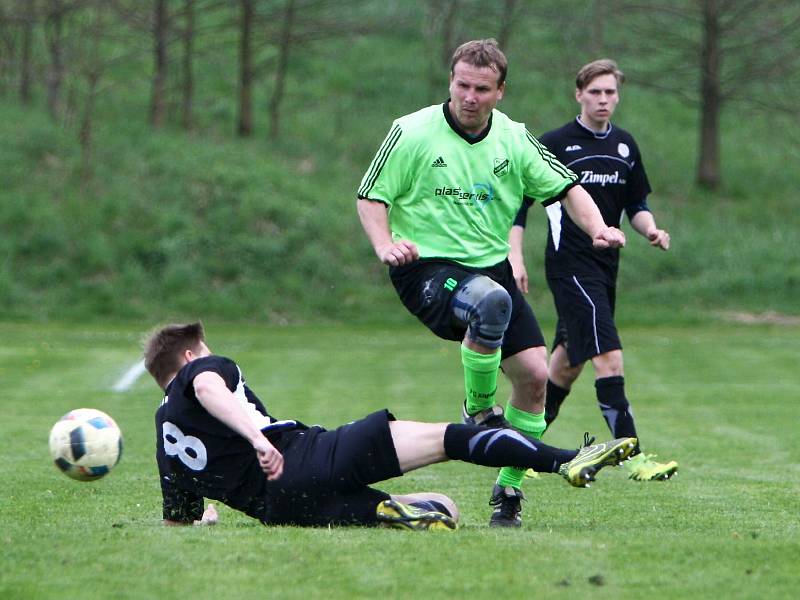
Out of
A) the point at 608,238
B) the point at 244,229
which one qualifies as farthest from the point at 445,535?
the point at 244,229

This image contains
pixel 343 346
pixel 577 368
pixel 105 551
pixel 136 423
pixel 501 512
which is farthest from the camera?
pixel 343 346

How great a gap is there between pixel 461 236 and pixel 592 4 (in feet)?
104

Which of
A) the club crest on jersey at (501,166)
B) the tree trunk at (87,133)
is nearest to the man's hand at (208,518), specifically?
the club crest on jersey at (501,166)

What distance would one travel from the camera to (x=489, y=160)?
6895 mm

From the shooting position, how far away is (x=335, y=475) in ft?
19.6

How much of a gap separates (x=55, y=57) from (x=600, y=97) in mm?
25529

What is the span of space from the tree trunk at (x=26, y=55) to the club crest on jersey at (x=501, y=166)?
26.8m

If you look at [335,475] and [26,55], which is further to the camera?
[26,55]

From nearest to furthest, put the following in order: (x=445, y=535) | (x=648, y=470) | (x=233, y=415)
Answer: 1. (x=445, y=535)
2. (x=233, y=415)
3. (x=648, y=470)

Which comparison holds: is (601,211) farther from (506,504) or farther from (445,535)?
(445,535)

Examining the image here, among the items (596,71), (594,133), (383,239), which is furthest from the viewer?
(594,133)

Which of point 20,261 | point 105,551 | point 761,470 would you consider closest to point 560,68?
point 20,261

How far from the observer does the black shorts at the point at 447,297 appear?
668cm

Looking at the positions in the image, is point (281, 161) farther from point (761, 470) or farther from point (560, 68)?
point (761, 470)
